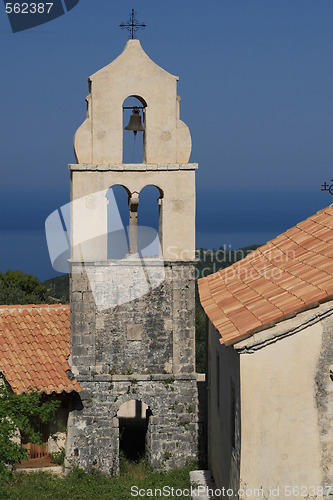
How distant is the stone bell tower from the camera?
Result: 18438 mm

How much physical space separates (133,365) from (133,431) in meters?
4.02

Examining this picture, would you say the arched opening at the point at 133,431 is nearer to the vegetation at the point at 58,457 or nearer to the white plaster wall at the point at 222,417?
the vegetation at the point at 58,457

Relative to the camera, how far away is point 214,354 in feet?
53.4

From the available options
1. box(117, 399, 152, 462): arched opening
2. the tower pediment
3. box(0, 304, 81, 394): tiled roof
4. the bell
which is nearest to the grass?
box(117, 399, 152, 462): arched opening

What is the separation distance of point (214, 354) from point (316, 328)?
5.81 m

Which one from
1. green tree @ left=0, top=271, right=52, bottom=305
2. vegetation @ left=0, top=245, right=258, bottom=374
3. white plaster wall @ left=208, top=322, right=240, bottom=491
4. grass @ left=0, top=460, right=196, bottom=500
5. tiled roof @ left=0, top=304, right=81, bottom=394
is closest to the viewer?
white plaster wall @ left=208, top=322, right=240, bottom=491

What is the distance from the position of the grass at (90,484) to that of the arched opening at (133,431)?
1096mm

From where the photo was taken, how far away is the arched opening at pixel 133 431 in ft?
65.2

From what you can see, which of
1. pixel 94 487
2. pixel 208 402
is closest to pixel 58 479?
pixel 94 487

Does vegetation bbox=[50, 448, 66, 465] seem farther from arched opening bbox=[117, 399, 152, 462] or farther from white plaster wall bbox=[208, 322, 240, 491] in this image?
white plaster wall bbox=[208, 322, 240, 491]

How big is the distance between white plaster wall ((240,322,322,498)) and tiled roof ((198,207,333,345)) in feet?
1.26

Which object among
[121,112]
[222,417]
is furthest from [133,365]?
[121,112]

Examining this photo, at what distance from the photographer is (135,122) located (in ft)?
62.1

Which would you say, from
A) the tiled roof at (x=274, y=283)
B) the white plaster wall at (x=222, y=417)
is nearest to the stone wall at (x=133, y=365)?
the white plaster wall at (x=222, y=417)
